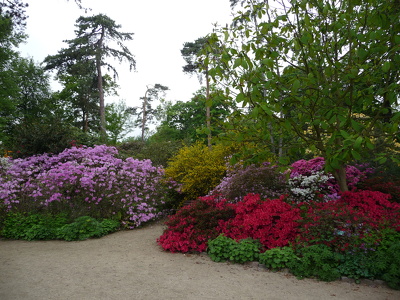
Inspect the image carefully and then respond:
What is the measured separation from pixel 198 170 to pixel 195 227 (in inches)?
134

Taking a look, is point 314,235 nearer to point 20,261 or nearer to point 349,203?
point 349,203

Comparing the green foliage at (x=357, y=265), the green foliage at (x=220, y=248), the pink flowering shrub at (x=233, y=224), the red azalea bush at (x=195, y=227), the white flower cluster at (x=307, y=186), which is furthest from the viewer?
the white flower cluster at (x=307, y=186)

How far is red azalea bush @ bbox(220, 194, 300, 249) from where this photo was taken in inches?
169

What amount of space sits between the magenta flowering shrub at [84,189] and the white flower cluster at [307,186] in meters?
3.45

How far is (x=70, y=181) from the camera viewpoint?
6.71 meters

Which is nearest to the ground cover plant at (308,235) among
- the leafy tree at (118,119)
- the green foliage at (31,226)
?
the green foliage at (31,226)

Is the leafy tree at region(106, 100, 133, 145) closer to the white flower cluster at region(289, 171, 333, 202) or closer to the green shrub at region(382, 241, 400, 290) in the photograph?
the white flower cluster at region(289, 171, 333, 202)

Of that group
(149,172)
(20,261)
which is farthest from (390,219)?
(149,172)

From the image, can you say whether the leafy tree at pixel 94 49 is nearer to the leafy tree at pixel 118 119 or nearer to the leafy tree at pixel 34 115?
the leafy tree at pixel 34 115

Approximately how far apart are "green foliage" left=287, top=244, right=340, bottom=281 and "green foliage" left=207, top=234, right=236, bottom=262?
92cm

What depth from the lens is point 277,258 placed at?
3.83 m

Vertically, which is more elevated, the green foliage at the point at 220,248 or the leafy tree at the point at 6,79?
the leafy tree at the point at 6,79

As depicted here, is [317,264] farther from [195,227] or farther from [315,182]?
[315,182]

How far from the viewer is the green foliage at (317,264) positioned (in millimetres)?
3496
